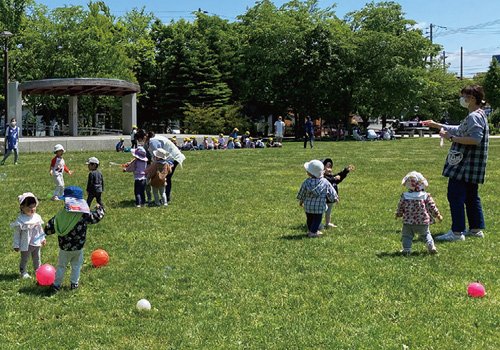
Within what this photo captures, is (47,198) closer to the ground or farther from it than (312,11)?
closer to the ground

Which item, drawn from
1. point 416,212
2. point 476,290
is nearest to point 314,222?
point 416,212

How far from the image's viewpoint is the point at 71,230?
18.7 ft

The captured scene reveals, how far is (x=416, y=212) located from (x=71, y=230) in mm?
3921

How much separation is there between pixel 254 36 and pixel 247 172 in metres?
29.8

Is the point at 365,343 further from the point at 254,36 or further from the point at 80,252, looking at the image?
the point at 254,36

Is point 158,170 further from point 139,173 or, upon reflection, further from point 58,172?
point 58,172

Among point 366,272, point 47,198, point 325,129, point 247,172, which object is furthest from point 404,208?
point 325,129

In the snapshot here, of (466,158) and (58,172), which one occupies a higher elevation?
(466,158)

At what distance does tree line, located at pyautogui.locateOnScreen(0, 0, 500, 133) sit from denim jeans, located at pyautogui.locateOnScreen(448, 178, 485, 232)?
112 ft

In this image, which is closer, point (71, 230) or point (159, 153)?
point (71, 230)

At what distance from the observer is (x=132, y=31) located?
4972 centimetres

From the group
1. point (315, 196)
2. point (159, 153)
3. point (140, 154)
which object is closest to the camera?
point (315, 196)

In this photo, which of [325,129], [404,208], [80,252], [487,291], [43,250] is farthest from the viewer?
[325,129]

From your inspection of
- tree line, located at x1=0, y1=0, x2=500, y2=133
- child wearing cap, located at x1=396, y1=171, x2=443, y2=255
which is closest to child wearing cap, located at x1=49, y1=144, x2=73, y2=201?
child wearing cap, located at x1=396, y1=171, x2=443, y2=255
